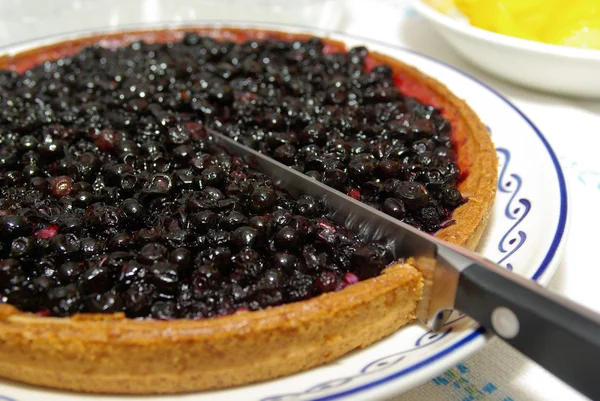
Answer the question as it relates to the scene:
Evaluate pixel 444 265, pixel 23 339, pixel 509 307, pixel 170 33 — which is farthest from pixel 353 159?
pixel 170 33

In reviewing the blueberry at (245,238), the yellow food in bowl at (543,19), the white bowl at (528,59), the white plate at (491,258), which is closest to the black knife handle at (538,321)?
the white plate at (491,258)

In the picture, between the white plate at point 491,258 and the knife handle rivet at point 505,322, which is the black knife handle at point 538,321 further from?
the white plate at point 491,258

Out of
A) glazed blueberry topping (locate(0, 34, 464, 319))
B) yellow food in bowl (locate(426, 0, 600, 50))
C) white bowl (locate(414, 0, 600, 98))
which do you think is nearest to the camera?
glazed blueberry topping (locate(0, 34, 464, 319))

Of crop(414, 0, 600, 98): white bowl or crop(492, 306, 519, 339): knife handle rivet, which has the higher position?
crop(414, 0, 600, 98): white bowl

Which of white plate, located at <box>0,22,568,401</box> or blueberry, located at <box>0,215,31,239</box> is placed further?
blueberry, located at <box>0,215,31,239</box>

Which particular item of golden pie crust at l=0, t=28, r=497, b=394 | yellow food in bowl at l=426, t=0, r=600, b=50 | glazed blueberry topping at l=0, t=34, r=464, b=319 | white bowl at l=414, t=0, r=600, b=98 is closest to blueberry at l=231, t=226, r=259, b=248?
glazed blueberry topping at l=0, t=34, r=464, b=319

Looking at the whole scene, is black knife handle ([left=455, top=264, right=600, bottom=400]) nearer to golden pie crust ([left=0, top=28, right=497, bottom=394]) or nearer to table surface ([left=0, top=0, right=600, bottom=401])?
golden pie crust ([left=0, top=28, right=497, bottom=394])
